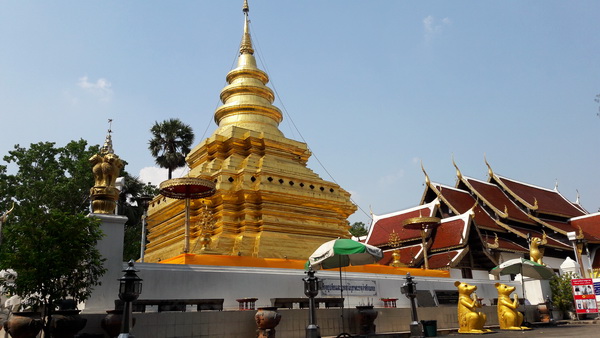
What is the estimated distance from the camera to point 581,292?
16453 mm

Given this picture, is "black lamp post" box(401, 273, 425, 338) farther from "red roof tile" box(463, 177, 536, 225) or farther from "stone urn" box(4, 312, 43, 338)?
"red roof tile" box(463, 177, 536, 225)

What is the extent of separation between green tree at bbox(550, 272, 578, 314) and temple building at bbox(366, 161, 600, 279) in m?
1.47

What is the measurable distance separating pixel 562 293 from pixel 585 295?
9.33ft

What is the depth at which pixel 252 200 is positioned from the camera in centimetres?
1678

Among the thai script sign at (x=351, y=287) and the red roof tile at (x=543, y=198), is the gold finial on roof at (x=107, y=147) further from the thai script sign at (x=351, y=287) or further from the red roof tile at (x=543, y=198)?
the red roof tile at (x=543, y=198)

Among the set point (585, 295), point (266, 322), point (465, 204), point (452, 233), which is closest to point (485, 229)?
point (465, 204)

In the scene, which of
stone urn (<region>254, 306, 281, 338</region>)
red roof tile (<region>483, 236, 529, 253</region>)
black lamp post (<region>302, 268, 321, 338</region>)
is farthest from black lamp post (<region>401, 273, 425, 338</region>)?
red roof tile (<region>483, 236, 529, 253</region>)

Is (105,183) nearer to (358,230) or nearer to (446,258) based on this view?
(446,258)

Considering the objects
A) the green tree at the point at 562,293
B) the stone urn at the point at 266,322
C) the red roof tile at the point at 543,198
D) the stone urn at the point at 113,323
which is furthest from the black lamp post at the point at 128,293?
the red roof tile at the point at 543,198

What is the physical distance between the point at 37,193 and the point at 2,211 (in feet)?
6.48

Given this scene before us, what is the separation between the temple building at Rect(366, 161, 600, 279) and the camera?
21.7 m

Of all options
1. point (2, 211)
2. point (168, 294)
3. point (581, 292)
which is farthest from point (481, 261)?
point (2, 211)

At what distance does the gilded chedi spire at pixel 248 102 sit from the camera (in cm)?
2036

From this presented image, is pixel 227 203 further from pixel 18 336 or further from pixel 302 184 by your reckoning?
pixel 18 336
